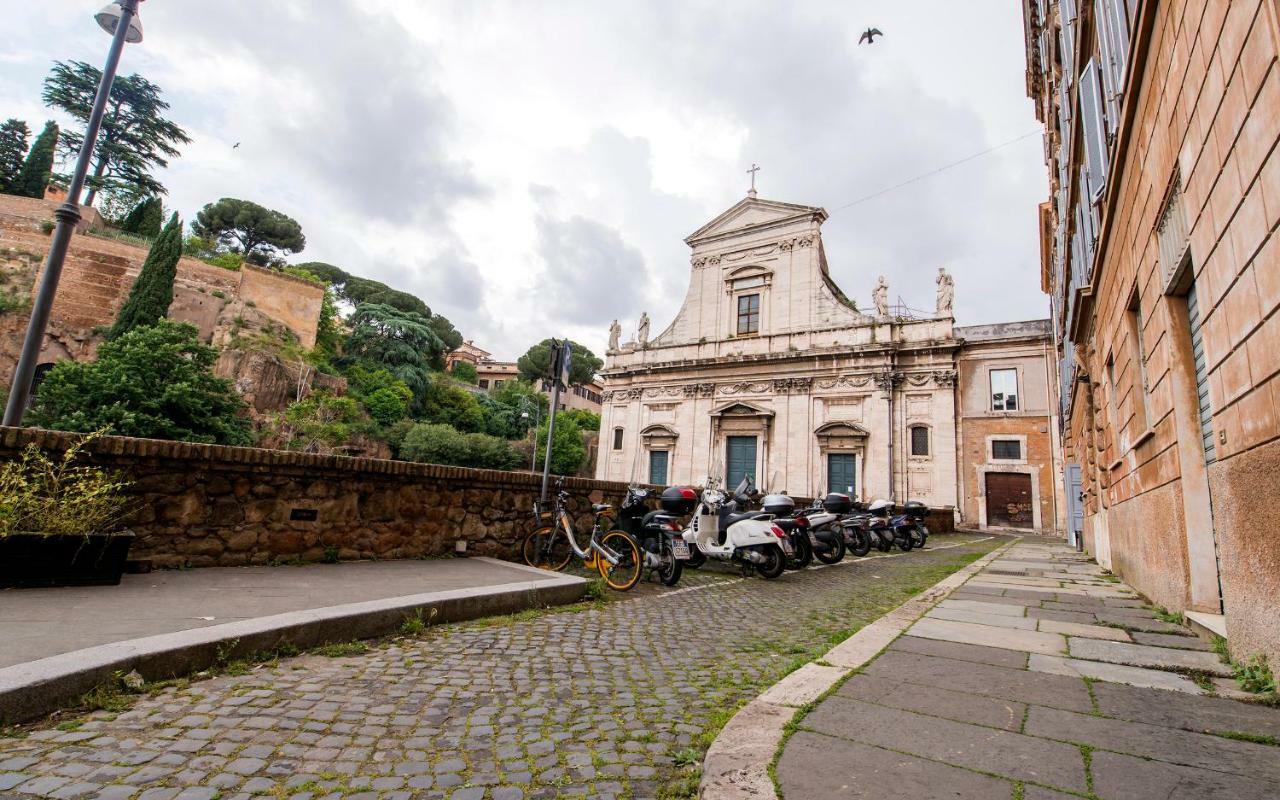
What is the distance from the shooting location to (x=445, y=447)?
34.5 metres

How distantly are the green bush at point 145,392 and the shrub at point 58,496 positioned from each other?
49.2 feet

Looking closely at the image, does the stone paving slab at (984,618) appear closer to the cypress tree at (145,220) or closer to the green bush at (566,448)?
the green bush at (566,448)

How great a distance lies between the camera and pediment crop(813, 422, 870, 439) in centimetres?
2472

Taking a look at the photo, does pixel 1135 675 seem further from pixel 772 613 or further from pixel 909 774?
pixel 772 613

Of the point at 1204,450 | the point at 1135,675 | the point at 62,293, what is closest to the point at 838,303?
the point at 1204,450

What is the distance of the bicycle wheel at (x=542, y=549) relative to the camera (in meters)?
6.47

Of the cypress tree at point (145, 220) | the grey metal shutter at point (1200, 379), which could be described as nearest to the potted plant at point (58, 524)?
the grey metal shutter at point (1200, 379)

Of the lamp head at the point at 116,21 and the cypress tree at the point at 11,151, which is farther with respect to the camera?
the cypress tree at the point at 11,151

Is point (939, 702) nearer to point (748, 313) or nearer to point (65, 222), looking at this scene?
point (65, 222)

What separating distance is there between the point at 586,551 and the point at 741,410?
22078mm

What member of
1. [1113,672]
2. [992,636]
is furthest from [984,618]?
[1113,672]

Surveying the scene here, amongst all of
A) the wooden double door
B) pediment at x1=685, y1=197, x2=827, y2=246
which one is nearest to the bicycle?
the wooden double door

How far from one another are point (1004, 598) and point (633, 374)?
1046 inches

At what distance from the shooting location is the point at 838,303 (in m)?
27.1
